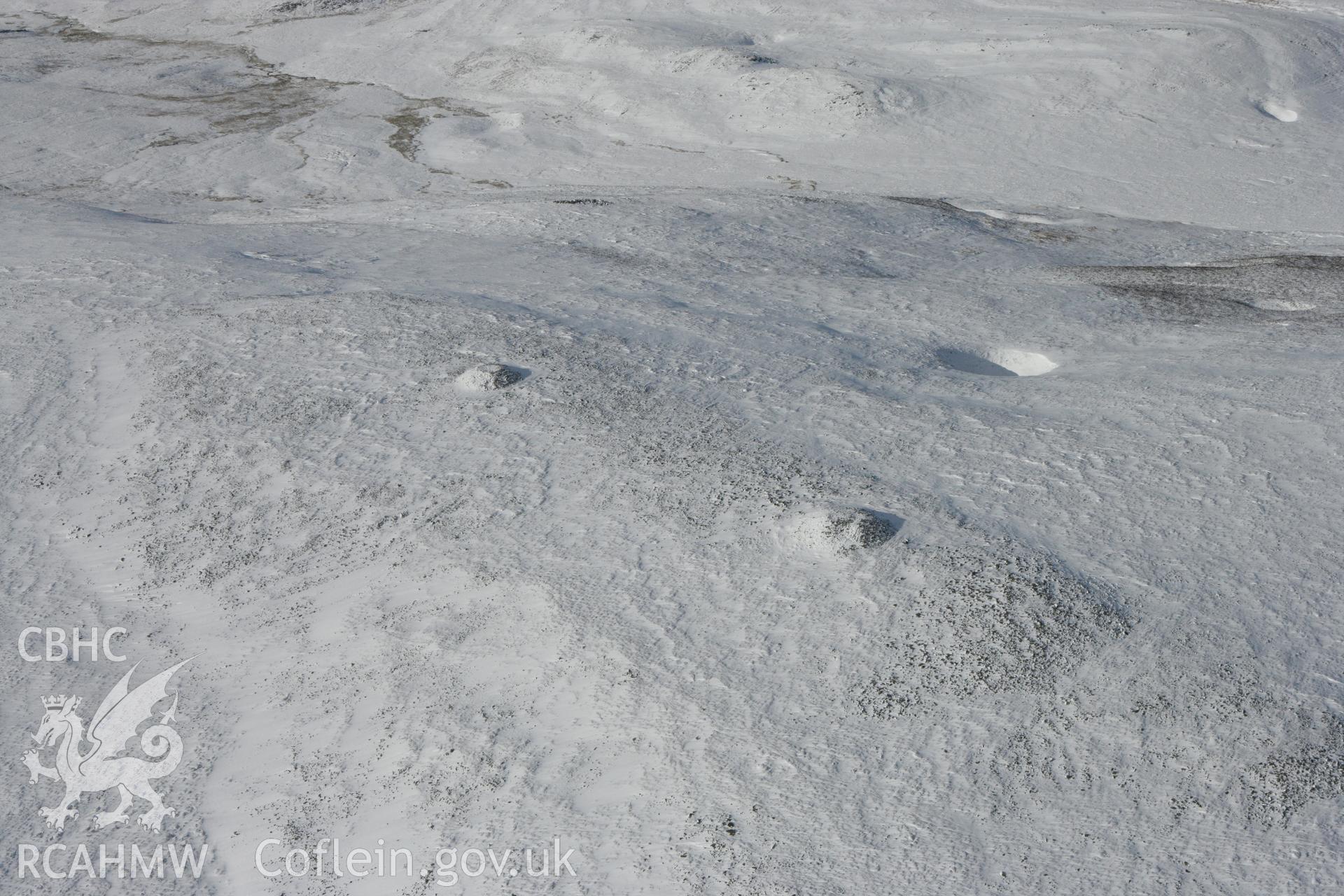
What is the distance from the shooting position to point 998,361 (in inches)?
286

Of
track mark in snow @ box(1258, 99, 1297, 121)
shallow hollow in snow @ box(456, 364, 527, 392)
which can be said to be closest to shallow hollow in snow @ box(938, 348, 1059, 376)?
shallow hollow in snow @ box(456, 364, 527, 392)

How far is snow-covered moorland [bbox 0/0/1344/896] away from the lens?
13.6ft

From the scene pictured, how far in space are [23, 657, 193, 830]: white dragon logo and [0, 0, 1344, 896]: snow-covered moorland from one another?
0.05 meters

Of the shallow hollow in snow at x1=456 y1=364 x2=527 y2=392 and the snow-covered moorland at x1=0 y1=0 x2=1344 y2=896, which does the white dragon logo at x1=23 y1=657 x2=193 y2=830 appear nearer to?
the snow-covered moorland at x1=0 y1=0 x2=1344 y2=896

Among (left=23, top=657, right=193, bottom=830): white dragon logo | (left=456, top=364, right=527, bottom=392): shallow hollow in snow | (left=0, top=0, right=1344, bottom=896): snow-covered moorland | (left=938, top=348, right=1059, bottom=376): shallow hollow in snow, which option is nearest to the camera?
(left=0, top=0, right=1344, bottom=896): snow-covered moorland

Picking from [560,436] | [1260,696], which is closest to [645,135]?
[560,436]

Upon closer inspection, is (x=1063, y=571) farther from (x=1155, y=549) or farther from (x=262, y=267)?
(x=262, y=267)

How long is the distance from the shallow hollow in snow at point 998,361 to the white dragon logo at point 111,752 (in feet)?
15.7

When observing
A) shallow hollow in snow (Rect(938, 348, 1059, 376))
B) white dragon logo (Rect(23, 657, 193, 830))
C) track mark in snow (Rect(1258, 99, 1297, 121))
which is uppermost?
shallow hollow in snow (Rect(938, 348, 1059, 376))

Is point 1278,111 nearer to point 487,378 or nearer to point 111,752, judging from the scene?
point 487,378

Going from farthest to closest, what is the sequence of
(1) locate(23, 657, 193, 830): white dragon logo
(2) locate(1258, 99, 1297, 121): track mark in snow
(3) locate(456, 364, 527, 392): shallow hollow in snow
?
(2) locate(1258, 99, 1297, 121): track mark in snow, (3) locate(456, 364, 527, 392): shallow hollow in snow, (1) locate(23, 657, 193, 830): white dragon logo

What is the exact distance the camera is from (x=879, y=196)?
11.9 meters

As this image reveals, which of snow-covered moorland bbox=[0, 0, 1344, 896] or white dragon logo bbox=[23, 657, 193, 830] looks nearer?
snow-covered moorland bbox=[0, 0, 1344, 896]

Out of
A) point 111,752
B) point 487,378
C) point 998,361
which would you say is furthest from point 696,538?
point 998,361
